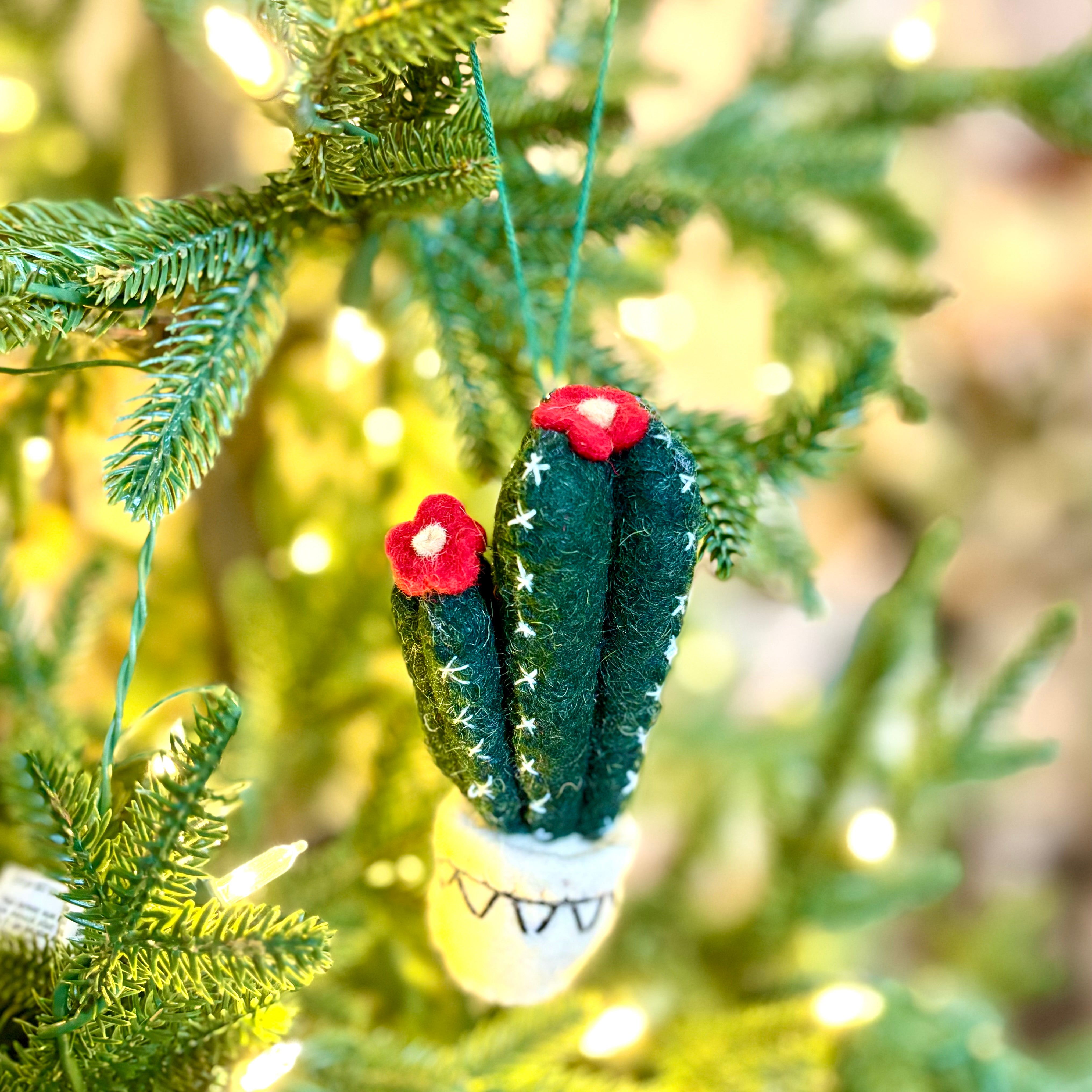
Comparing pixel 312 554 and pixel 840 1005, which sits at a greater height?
pixel 312 554

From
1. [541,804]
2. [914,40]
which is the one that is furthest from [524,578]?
[914,40]

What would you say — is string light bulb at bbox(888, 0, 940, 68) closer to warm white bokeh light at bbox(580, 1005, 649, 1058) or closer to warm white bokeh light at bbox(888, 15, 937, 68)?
warm white bokeh light at bbox(888, 15, 937, 68)

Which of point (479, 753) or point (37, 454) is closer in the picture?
point (479, 753)

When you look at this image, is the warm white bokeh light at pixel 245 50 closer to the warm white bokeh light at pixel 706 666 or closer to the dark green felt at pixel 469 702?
the dark green felt at pixel 469 702

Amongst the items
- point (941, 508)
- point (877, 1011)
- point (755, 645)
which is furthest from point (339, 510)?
point (941, 508)

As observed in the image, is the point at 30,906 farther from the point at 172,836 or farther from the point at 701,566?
the point at 701,566

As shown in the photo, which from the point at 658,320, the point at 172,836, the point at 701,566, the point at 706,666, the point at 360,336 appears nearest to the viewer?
the point at 172,836
